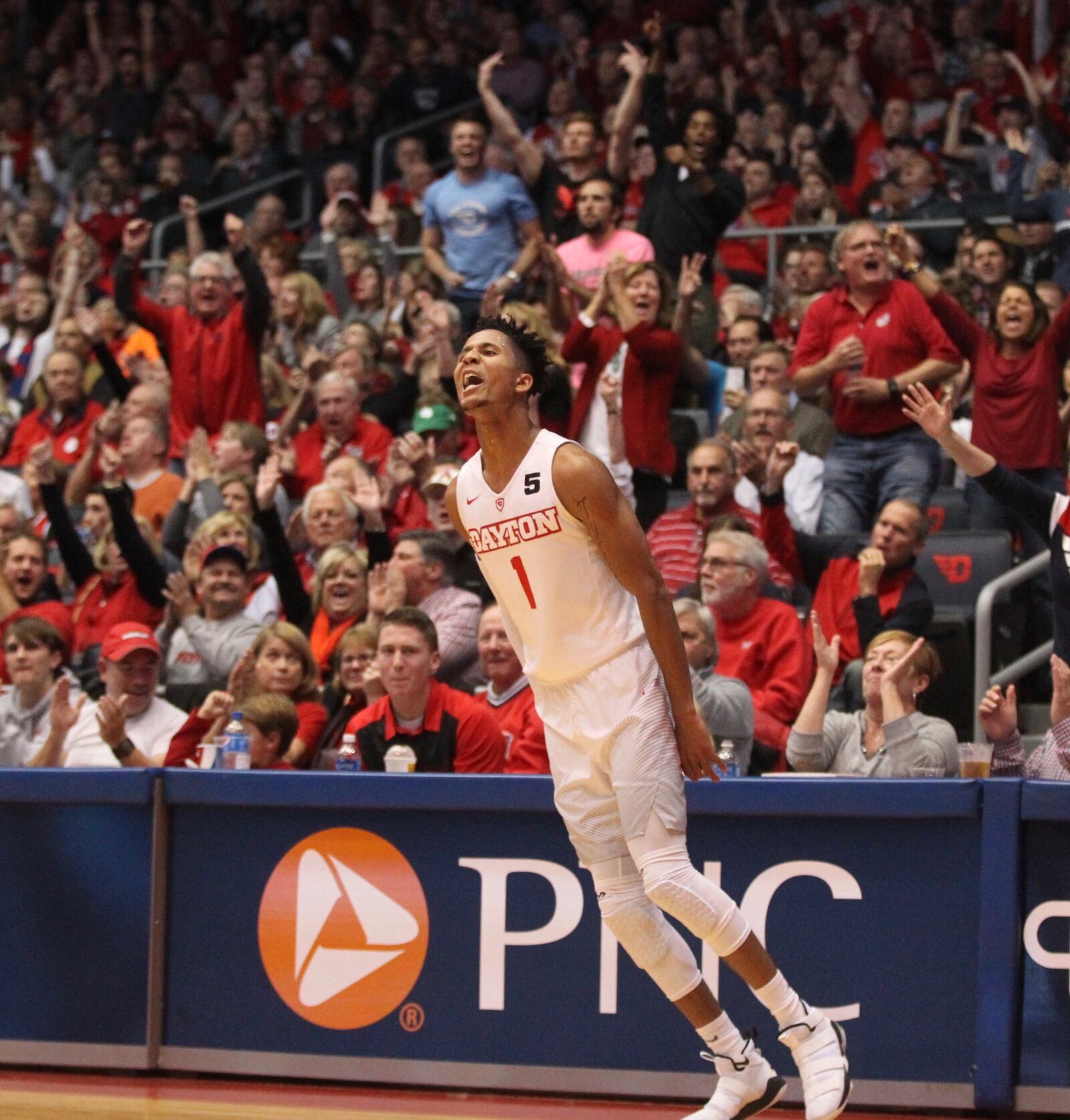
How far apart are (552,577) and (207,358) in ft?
21.0

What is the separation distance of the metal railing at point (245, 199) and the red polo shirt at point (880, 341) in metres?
6.74

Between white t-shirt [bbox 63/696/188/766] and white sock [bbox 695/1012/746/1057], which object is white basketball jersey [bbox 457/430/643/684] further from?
white t-shirt [bbox 63/696/188/766]

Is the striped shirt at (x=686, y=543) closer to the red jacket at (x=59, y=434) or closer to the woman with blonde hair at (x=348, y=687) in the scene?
the woman with blonde hair at (x=348, y=687)

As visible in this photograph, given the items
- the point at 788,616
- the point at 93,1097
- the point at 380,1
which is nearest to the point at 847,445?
the point at 788,616

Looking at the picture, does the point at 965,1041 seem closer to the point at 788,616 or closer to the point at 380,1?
the point at 788,616

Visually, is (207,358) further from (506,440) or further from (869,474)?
(506,440)

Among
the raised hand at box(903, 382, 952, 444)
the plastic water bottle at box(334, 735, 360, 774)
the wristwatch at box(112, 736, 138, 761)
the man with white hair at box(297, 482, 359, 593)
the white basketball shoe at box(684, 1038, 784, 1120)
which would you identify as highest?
the raised hand at box(903, 382, 952, 444)

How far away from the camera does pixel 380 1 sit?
1712 cm

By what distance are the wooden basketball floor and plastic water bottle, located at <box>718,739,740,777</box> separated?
1097 mm

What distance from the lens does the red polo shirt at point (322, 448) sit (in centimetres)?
1044

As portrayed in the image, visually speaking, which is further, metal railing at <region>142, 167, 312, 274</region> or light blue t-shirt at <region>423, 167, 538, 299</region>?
metal railing at <region>142, 167, 312, 274</region>

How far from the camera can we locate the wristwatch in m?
7.21

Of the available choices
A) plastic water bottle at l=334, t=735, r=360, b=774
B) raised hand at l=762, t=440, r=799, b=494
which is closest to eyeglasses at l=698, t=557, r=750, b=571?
raised hand at l=762, t=440, r=799, b=494

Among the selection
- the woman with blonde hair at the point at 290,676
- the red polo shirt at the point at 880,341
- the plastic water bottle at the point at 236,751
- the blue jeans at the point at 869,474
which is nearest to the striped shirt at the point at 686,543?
the blue jeans at the point at 869,474
